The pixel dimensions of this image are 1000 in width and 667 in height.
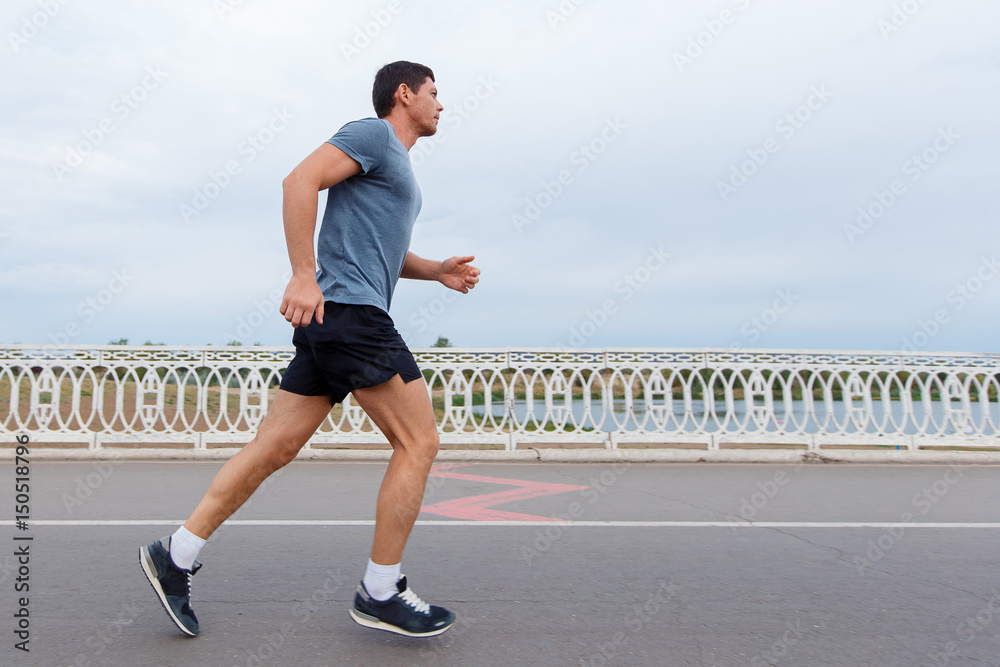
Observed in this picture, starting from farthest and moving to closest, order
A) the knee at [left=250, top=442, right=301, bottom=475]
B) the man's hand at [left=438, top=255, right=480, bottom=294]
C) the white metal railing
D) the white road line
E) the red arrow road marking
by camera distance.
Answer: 1. the white metal railing
2. the red arrow road marking
3. the white road line
4. the man's hand at [left=438, top=255, right=480, bottom=294]
5. the knee at [left=250, top=442, right=301, bottom=475]

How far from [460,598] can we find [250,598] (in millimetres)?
852

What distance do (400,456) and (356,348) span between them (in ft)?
1.35

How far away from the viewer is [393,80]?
2895mm

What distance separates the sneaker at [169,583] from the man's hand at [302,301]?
924 mm

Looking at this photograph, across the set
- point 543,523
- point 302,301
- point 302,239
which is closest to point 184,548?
point 302,301

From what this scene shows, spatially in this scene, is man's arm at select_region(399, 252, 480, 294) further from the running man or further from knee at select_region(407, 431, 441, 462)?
knee at select_region(407, 431, 441, 462)

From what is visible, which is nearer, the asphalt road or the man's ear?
the asphalt road

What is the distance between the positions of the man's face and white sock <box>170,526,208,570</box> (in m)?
1.72

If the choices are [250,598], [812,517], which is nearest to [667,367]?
[812,517]

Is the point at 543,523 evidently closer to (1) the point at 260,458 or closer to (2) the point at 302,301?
(1) the point at 260,458

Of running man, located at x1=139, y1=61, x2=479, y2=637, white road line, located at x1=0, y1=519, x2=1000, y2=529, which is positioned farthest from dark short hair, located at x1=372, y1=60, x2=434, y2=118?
white road line, located at x1=0, y1=519, x2=1000, y2=529

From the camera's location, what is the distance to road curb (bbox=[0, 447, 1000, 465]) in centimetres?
851

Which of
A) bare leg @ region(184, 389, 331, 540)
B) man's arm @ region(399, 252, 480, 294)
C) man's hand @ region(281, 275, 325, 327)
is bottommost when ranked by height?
bare leg @ region(184, 389, 331, 540)

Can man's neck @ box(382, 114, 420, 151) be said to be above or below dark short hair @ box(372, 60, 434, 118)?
below
